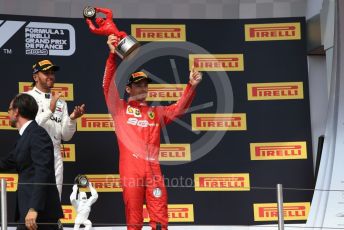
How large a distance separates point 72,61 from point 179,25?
75 cm

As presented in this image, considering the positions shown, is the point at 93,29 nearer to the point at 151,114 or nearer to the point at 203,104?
the point at 151,114

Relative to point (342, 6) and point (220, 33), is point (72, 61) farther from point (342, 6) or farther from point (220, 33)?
point (342, 6)

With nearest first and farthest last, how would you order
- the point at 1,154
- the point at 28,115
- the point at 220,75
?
1. the point at 28,115
2. the point at 1,154
3. the point at 220,75

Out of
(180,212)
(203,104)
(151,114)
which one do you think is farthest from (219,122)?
(151,114)

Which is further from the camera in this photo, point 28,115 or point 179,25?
point 179,25

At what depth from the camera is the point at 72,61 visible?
683 centimetres

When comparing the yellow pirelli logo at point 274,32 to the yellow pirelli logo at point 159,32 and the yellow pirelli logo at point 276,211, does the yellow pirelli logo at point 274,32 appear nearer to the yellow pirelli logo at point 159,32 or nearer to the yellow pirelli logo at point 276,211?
the yellow pirelli logo at point 159,32

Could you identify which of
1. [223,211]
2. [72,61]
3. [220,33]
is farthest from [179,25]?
[223,211]

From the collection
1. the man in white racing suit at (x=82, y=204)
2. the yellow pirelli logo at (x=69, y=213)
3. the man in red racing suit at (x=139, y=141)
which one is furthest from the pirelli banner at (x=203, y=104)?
the man in red racing suit at (x=139, y=141)

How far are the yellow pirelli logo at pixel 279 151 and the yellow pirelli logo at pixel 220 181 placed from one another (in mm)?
157

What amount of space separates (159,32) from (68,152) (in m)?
1.00

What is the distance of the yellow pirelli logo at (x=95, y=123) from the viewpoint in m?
6.75

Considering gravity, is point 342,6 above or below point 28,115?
above

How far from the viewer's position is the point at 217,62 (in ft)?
22.9
